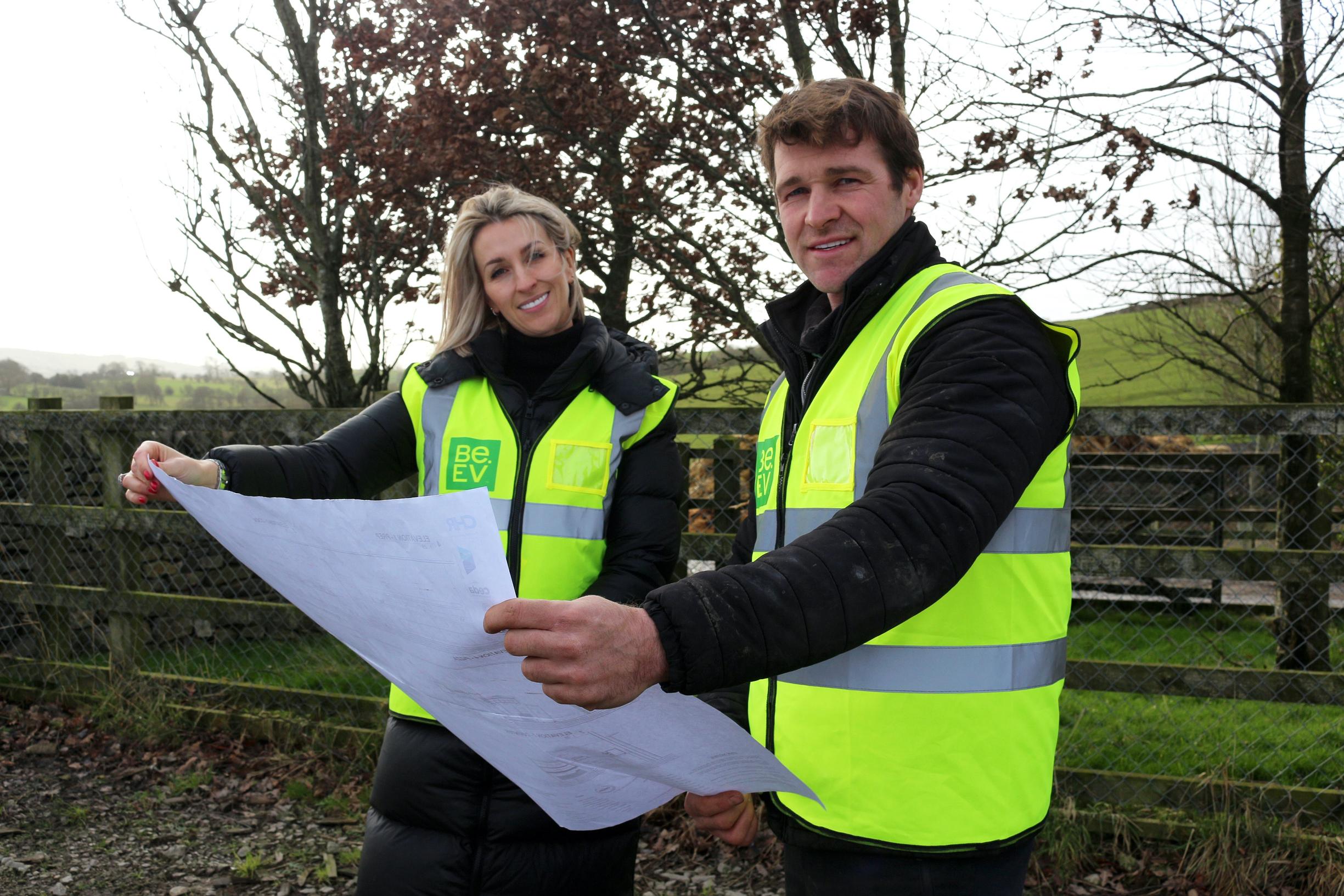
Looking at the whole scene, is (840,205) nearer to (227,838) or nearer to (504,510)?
(504,510)

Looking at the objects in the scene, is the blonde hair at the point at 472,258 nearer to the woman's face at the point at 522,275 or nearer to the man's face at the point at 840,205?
the woman's face at the point at 522,275

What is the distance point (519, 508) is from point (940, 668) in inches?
44.6

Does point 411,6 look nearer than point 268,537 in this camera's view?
No

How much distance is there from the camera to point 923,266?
161 centimetres

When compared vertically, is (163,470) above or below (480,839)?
above

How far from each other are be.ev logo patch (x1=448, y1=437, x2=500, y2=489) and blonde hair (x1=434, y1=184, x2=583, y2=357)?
30 centimetres

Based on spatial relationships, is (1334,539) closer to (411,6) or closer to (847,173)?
(847,173)

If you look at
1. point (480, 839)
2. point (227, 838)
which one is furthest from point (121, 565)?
point (480, 839)

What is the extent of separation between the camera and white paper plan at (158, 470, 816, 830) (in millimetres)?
1044

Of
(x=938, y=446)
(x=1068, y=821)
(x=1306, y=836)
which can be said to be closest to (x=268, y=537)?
(x=938, y=446)

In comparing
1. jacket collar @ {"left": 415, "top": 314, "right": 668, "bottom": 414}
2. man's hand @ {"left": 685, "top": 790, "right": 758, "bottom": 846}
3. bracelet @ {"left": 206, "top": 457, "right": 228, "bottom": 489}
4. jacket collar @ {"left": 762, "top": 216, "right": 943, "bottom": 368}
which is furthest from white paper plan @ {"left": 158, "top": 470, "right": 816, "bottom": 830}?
jacket collar @ {"left": 415, "top": 314, "right": 668, "bottom": 414}

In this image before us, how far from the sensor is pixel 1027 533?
140 cm

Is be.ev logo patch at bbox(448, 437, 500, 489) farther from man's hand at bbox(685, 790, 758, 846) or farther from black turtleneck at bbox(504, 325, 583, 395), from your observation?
man's hand at bbox(685, 790, 758, 846)

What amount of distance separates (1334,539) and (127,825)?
707 centimetres
